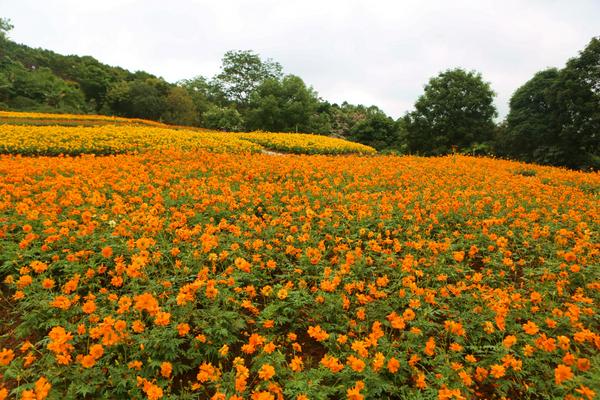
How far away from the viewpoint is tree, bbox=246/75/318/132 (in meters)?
30.5

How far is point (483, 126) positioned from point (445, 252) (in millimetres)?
28030

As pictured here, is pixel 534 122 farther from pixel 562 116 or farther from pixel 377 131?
pixel 377 131

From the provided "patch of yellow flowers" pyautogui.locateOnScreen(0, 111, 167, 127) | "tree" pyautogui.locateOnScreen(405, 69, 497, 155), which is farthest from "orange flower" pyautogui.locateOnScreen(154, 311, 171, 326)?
"tree" pyautogui.locateOnScreen(405, 69, 497, 155)

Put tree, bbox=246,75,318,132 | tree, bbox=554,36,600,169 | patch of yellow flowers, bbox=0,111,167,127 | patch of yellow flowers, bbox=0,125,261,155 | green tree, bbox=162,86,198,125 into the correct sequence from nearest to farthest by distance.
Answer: patch of yellow flowers, bbox=0,125,261,155 < tree, bbox=554,36,600,169 < patch of yellow flowers, bbox=0,111,167,127 < tree, bbox=246,75,318,132 < green tree, bbox=162,86,198,125

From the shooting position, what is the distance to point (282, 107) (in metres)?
31.1

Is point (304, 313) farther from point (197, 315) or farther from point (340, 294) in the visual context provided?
point (197, 315)

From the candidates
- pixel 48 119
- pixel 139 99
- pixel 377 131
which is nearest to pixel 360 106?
pixel 377 131

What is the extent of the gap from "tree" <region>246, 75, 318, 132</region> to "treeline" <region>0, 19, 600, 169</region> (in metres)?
0.09

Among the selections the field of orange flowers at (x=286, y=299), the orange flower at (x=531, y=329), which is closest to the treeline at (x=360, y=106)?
the field of orange flowers at (x=286, y=299)

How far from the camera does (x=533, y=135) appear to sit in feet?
68.6

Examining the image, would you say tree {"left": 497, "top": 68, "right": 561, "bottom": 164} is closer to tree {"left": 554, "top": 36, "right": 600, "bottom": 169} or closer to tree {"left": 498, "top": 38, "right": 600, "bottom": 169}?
tree {"left": 498, "top": 38, "right": 600, "bottom": 169}

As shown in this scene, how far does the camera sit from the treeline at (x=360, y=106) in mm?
19641

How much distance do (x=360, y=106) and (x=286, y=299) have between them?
159 feet

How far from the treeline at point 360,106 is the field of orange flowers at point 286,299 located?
16266mm
